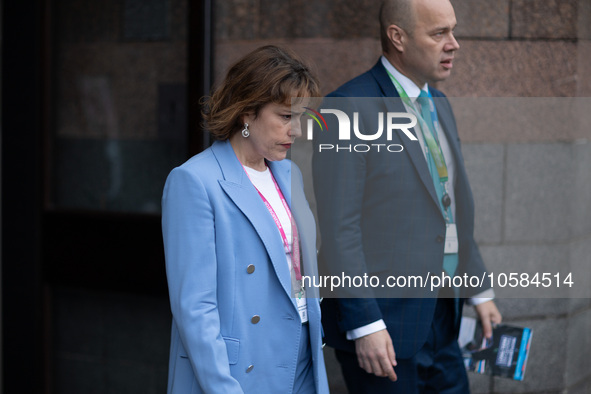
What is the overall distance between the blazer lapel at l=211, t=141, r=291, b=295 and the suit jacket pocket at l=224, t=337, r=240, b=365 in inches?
9.6

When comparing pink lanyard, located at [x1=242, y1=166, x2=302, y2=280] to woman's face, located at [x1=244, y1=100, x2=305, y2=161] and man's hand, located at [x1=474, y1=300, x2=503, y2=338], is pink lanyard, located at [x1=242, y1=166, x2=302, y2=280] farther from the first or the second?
man's hand, located at [x1=474, y1=300, x2=503, y2=338]

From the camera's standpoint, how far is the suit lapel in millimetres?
2869

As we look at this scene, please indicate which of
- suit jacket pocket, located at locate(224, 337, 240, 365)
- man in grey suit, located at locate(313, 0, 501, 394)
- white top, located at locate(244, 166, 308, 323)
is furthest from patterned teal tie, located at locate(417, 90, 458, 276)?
suit jacket pocket, located at locate(224, 337, 240, 365)

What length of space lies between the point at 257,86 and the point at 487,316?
1.54 metres

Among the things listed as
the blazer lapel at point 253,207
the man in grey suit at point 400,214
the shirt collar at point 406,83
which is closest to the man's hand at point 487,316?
the man in grey suit at point 400,214

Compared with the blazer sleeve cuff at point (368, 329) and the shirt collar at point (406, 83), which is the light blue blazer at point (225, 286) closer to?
the blazer sleeve cuff at point (368, 329)

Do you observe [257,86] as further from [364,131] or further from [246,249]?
[364,131]

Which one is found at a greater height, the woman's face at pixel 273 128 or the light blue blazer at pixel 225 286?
the woman's face at pixel 273 128

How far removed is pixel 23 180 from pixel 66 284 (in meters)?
0.71

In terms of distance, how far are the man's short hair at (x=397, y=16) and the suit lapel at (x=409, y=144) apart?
0.52 ft

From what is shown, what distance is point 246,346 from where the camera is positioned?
234cm

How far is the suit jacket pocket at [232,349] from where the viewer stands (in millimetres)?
2303

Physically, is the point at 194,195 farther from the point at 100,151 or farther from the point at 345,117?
the point at 100,151

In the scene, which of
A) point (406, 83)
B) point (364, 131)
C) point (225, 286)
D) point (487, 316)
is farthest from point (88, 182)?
point (487, 316)
